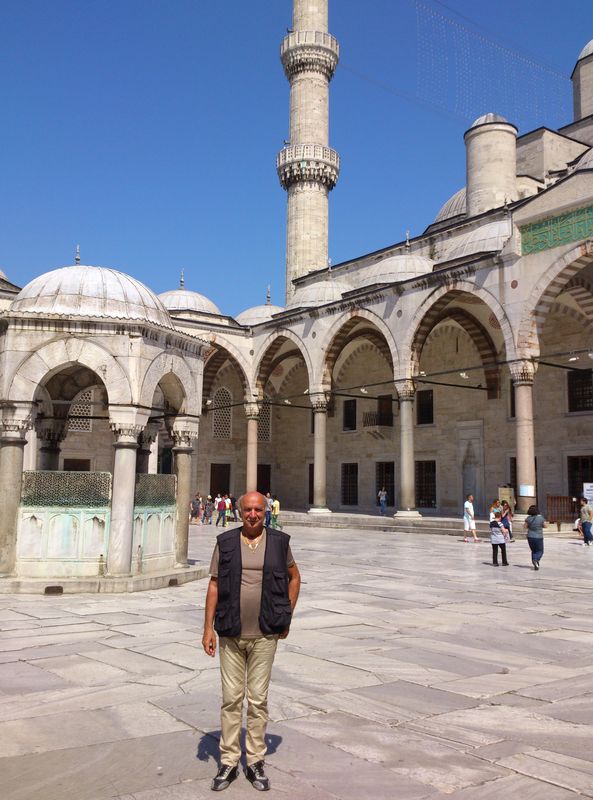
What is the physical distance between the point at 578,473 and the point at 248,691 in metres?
17.9

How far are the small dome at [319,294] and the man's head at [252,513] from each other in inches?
837

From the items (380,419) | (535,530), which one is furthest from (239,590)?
(380,419)

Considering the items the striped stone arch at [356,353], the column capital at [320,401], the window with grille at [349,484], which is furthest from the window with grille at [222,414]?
the column capital at [320,401]

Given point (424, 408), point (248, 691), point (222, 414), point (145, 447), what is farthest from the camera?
point (222, 414)

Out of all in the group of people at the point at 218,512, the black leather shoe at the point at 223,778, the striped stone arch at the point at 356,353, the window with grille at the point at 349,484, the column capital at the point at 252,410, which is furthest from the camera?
the window with grille at the point at 349,484

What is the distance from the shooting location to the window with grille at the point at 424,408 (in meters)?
23.6

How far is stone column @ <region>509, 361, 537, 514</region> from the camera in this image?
15.7 meters

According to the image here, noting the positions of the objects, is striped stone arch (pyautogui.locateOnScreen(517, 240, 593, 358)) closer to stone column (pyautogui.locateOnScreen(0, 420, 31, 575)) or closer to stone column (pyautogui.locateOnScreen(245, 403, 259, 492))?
stone column (pyautogui.locateOnScreen(245, 403, 259, 492))

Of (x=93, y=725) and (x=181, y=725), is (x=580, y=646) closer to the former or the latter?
(x=181, y=725)

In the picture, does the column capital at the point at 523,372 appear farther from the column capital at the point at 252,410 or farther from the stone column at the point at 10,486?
the stone column at the point at 10,486

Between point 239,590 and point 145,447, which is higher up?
point 145,447

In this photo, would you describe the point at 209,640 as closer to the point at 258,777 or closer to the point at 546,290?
the point at 258,777

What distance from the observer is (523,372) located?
52.4 ft

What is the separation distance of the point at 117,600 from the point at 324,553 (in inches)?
228
